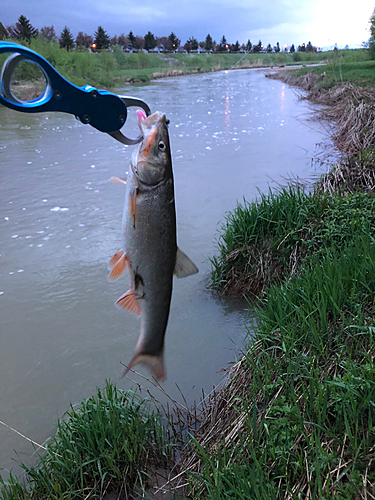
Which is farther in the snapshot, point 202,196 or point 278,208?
point 202,196

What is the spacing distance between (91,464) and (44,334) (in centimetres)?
200

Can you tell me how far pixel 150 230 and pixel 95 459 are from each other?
54.5 inches

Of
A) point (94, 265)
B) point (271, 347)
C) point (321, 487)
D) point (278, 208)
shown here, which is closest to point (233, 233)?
point (278, 208)

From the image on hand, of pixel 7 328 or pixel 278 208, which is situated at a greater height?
pixel 278 208

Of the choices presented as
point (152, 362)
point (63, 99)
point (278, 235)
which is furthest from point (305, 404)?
point (278, 235)

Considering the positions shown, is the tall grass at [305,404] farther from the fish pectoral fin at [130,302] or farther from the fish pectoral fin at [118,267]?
the fish pectoral fin at [118,267]

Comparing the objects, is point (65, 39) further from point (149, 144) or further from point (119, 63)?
point (149, 144)

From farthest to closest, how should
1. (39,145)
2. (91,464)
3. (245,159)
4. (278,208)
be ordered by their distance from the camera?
(39,145) → (245,159) → (278,208) → (91,464)

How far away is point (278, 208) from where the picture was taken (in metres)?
4.63

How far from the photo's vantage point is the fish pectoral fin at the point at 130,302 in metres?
1.84

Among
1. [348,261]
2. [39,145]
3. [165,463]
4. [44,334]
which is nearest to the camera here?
[165,463]

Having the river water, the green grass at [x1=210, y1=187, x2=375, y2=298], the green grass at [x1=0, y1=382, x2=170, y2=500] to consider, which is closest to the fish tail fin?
the green grass at [x1=0, y1=382, x2=170, y2=500]

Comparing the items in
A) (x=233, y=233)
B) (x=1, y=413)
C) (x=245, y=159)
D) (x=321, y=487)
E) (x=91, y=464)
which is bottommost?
(x=1, y=413)

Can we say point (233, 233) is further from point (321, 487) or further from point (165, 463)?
point (321, 487)
